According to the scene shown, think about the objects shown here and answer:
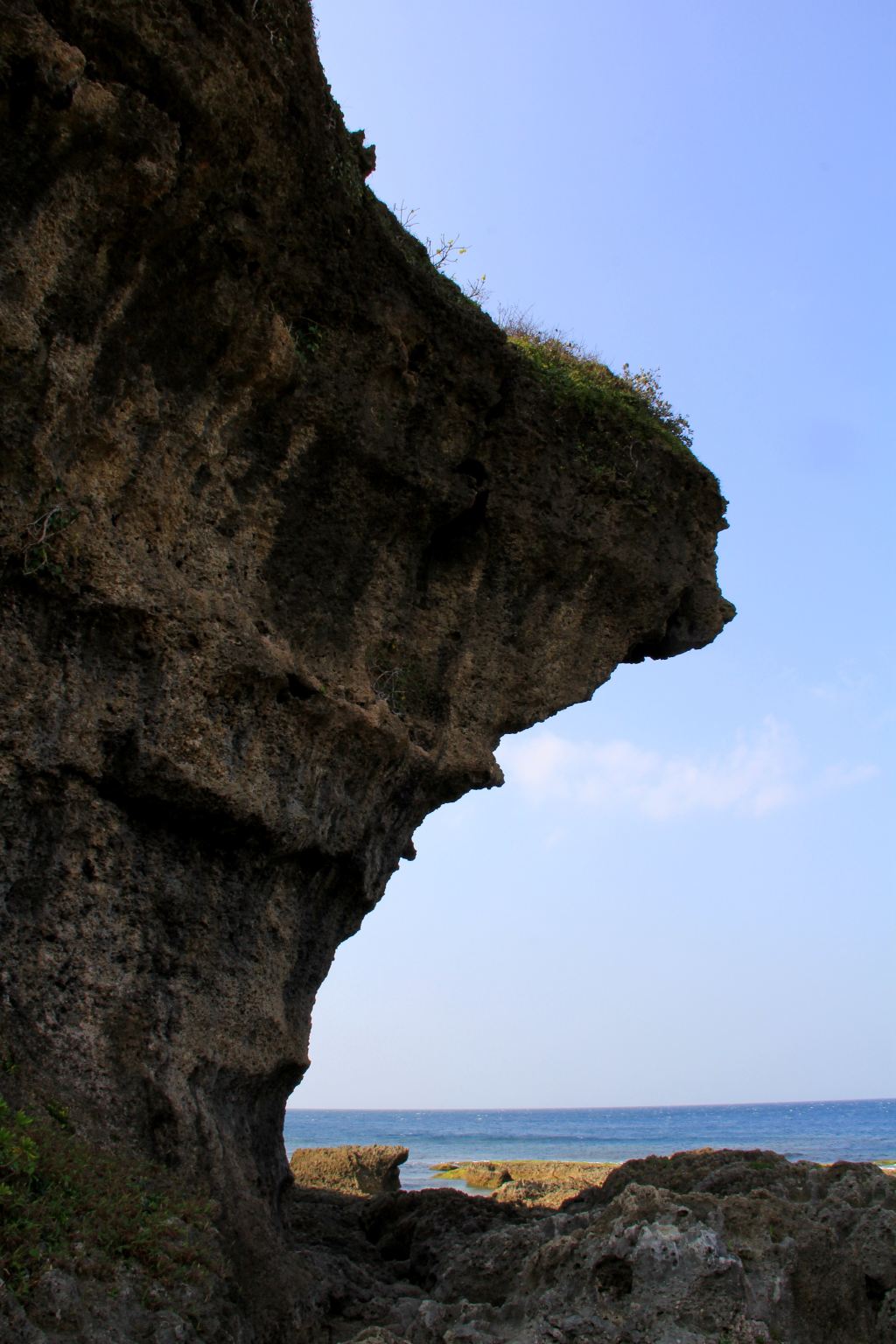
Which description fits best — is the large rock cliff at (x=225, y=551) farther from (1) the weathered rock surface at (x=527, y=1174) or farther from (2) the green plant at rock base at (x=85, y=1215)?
(1) the weathered rock surface at (x=527, y=1174)

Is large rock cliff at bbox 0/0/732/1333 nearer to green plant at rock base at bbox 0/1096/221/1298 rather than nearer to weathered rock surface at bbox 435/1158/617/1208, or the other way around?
green plant at rock base at bbox 0/1096/221/1298

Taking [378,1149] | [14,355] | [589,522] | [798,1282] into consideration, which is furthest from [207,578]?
[378,1149]

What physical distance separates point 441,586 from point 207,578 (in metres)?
3.31

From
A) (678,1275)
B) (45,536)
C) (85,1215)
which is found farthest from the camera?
(45,536)

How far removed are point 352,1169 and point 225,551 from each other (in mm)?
12209

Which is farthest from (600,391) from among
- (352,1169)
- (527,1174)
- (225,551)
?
(527,1174)

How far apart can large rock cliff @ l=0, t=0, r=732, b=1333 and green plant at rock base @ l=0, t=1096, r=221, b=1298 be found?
0.66m

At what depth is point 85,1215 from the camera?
627 centimetres

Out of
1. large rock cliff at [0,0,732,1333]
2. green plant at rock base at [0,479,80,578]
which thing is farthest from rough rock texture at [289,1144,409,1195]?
green plant at rock base at [0,479,80,578]

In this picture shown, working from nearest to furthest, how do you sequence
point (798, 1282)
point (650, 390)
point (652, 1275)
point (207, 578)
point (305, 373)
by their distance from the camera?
point (652, 1275)
point (798, 1282)
point (207, 578)
point (305, 373)
point (650, 390)

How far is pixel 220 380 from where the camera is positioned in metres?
9.80

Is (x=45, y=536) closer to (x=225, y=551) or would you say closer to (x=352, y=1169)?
(x=225, y=551)

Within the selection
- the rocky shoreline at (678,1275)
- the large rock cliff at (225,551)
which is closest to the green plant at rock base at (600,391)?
the large rock cliff at (225,551)

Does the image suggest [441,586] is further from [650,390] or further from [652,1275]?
[652,1275]
